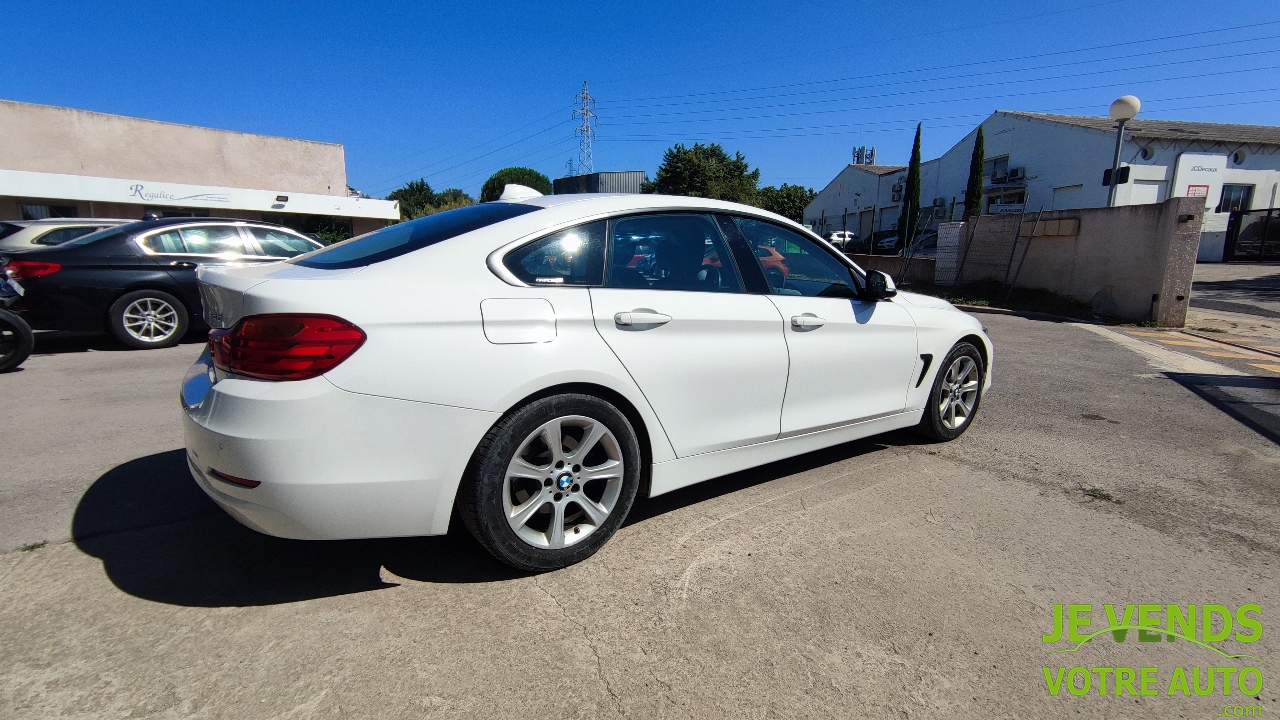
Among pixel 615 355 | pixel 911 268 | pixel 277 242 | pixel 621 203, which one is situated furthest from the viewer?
pixel 911 268

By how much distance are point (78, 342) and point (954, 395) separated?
9464mm

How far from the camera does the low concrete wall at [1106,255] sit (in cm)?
1070

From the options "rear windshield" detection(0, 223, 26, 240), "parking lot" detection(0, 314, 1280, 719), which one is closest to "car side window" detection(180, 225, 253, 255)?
"rear windshield" detection(0, 223, 26, 240)

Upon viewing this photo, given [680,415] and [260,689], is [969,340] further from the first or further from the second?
[260,689]

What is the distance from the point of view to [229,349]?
7.52 ft

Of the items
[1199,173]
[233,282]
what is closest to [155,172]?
[233,282]

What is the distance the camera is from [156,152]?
33.0 m

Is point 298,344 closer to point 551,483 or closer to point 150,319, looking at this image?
point 551,483

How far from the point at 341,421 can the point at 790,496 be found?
2.28 meters

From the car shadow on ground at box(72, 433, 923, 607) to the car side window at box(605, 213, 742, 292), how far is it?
1155 mm

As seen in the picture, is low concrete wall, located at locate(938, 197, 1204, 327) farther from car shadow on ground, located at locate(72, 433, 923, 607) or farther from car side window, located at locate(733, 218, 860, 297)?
car shadow on ground, located at locate(72, 433, 923, 607)

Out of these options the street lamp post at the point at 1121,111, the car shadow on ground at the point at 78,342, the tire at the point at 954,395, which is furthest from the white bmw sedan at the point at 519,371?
the street lamp post at the point at 1121,111

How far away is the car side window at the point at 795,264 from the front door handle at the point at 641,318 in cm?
82

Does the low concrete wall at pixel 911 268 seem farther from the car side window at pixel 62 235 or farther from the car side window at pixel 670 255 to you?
the car side window at pixel 62 235
